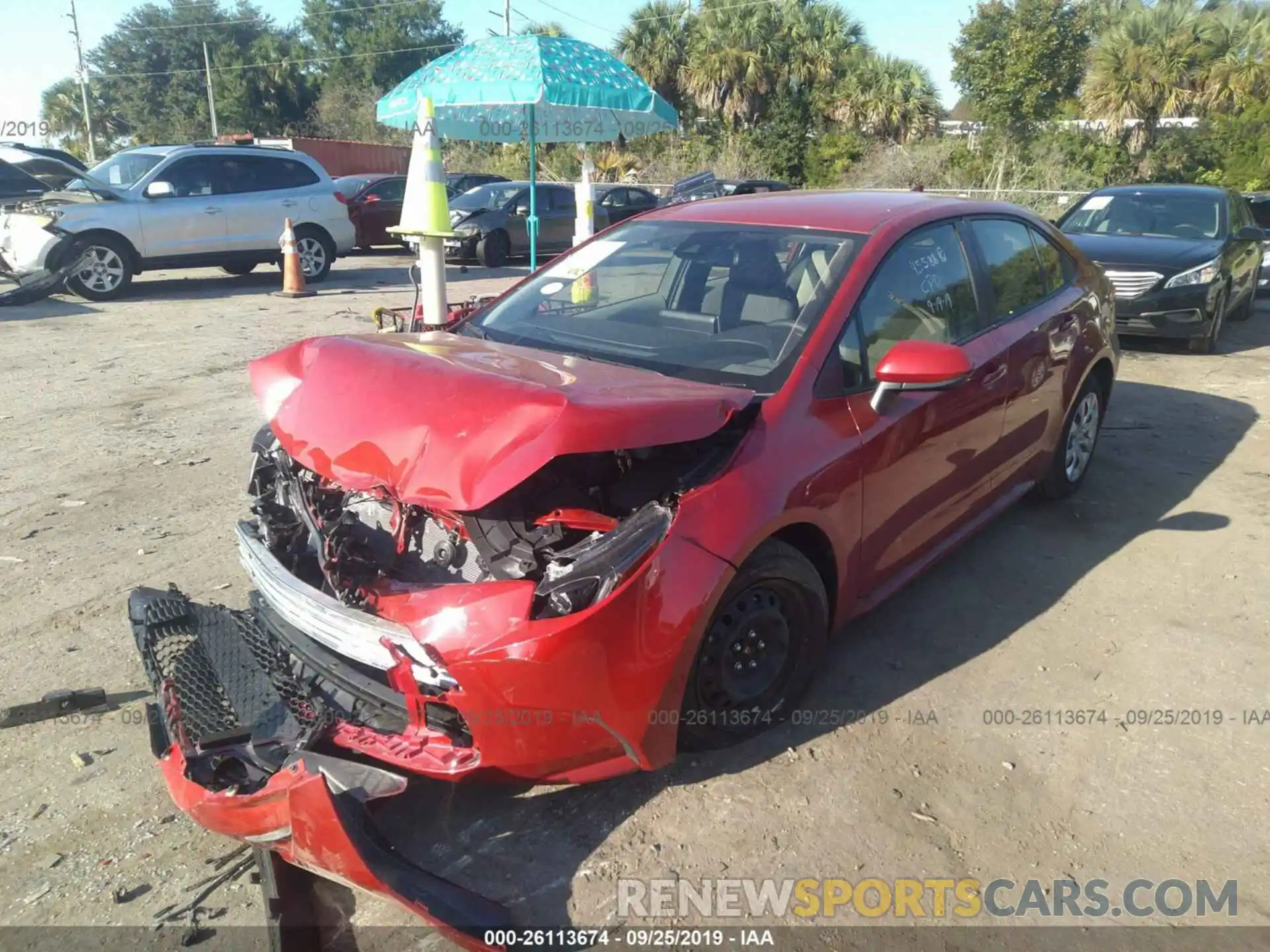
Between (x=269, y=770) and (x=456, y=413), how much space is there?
1049 mm

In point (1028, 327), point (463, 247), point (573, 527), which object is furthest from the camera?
point (463, 247)

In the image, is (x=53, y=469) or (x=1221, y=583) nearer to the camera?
(x=1221, y=583)

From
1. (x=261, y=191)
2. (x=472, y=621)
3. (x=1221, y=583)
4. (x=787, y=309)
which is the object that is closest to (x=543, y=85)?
(x=261, y=191)

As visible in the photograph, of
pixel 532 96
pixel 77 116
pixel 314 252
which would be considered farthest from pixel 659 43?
pixel 77 116

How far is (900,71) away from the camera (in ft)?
93.2

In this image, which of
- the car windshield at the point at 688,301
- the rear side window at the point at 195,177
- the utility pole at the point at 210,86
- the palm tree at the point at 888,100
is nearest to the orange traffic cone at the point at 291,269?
the rear side window at the point at 195,177

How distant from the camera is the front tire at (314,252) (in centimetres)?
1315

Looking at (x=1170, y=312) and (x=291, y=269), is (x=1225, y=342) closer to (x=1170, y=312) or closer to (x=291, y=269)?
(x=1170, y=312)

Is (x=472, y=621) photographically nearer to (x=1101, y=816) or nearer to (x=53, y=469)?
(x=1101, y=816)

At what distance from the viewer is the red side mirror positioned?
10.3 feet

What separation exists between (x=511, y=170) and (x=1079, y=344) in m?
30.3

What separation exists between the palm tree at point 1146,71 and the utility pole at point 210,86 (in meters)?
36.3

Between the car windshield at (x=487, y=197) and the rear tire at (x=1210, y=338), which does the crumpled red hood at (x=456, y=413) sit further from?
the car windshield at (x=487, y=197)

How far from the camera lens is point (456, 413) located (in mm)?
2613
